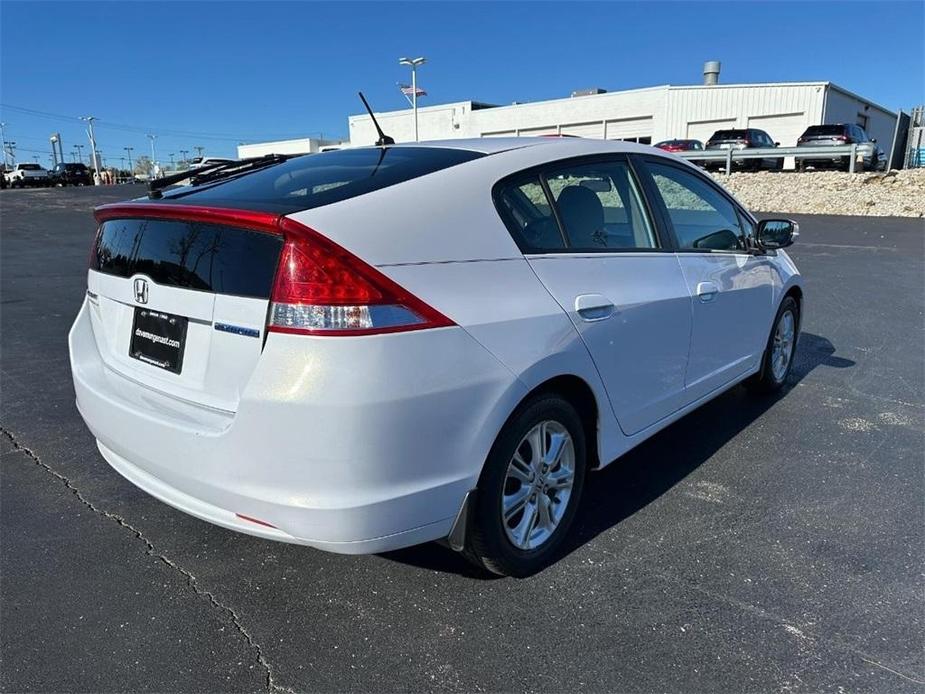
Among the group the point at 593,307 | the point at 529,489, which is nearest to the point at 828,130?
the point at 593,307

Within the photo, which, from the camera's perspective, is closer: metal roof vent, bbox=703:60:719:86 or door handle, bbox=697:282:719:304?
door handle, bbox=697:282:719:304

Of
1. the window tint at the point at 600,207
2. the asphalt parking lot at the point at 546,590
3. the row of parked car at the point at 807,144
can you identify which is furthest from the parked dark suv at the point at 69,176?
the window tint at the point at 600,207

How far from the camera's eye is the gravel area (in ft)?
60.6

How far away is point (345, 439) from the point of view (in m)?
2.02

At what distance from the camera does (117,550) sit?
2.95 meters

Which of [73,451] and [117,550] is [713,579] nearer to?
[117,550]

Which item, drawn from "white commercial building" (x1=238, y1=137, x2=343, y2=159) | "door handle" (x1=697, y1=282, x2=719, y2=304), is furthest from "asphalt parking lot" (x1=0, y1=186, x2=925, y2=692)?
"white commercial building" (x1=238, y1=137, x2=343, y2=159)

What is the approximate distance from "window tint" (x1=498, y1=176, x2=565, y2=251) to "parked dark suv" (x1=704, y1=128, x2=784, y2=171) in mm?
24655

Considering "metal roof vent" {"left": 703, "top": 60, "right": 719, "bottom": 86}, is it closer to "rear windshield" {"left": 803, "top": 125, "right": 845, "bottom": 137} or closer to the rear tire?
"rear windshield" {"left": 803, "top": 125, "right": 845, "bottom": 137}

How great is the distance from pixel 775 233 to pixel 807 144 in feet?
87.9

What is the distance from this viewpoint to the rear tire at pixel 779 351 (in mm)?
4668

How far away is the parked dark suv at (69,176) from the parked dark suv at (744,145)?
43714 millimetres

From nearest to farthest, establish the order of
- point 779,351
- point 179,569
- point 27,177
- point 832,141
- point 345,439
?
1. point 345,439
2. point 179,569
3. point 779,351
4. point 832,141
5. point 27,177

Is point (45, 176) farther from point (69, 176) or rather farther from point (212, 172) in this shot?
point (212, 172)
